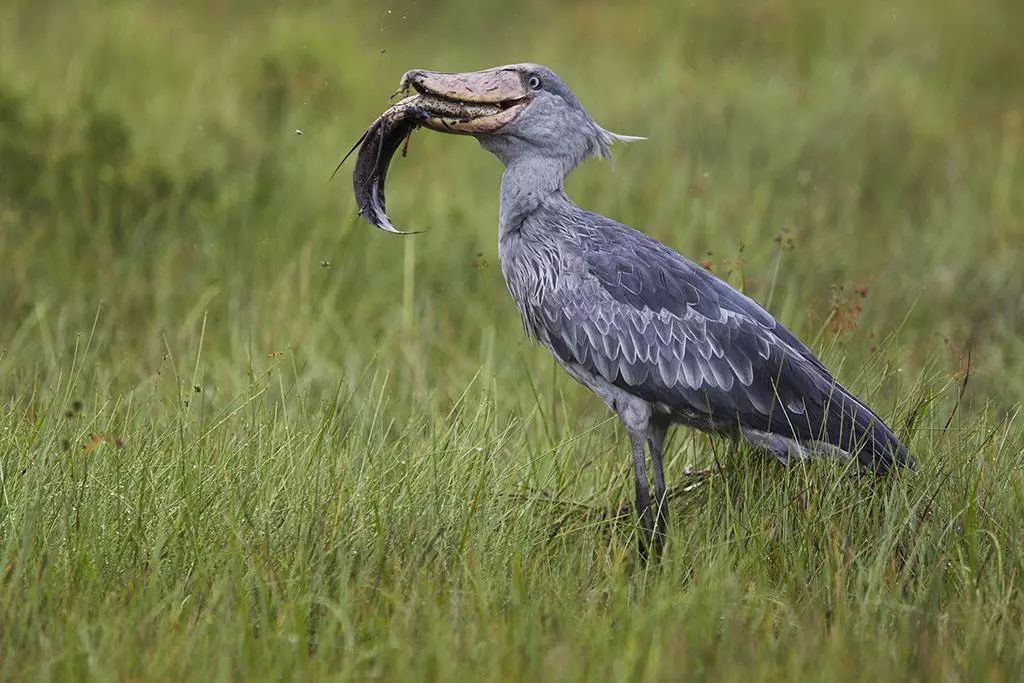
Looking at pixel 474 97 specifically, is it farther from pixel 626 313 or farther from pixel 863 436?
pixel 863 436

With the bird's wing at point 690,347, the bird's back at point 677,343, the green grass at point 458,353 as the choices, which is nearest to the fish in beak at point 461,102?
the bird's back at point 677,343

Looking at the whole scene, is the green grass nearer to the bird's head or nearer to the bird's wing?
the bird's wing

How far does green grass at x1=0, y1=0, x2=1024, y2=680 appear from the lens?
3.54 m

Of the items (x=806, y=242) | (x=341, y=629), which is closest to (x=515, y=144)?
(x=341, y=629)

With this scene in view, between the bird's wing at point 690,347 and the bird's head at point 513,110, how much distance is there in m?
0.36

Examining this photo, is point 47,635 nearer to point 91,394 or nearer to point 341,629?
point 341,629

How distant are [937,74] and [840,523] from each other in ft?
23.7

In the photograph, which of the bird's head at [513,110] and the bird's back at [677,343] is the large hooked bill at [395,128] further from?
the bird's back at [677,343]

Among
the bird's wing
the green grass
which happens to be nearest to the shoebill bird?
the bird's wing

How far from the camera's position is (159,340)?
6305mm

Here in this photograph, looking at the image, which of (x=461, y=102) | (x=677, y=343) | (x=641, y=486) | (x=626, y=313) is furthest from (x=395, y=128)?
(x=641, y=486)

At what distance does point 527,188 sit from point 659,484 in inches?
41.3

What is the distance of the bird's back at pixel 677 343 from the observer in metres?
4.55

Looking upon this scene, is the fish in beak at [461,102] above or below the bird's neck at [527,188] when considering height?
above
